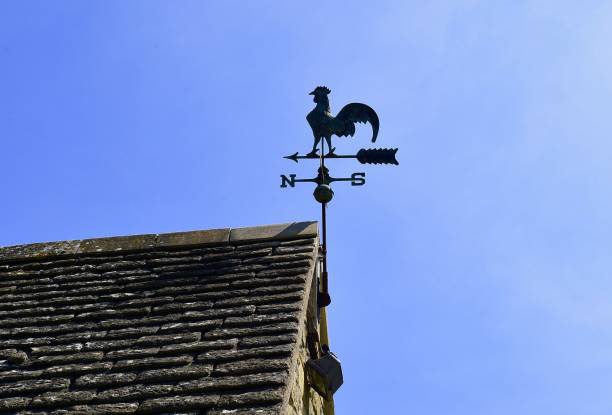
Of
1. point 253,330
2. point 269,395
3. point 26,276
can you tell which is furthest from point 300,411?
point 26,276

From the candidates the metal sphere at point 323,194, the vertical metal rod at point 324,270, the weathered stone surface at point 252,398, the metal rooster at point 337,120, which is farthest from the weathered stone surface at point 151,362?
the metal rooster at point 337,120

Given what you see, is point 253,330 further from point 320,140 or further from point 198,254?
point 320,140

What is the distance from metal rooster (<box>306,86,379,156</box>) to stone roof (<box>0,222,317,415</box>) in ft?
3.82

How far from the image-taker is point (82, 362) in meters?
4.19

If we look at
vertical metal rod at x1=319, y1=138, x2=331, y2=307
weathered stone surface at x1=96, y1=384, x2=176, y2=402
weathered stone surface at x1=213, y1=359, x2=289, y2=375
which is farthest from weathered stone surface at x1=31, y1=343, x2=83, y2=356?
vertical metal rod at x1=319, y1=138, x2=331, y2=307

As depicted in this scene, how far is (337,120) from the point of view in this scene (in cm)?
643

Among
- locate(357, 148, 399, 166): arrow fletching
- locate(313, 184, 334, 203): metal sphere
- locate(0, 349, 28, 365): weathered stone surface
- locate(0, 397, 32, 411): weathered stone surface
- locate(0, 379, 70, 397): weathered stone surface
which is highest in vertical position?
locate(357, 148, 399, 166): arrow fletching

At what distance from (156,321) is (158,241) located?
3.78 feet

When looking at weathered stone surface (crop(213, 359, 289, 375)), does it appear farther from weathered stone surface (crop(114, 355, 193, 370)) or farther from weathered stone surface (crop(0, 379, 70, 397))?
weathered stone surface (crop(0, 379, 70, 397))

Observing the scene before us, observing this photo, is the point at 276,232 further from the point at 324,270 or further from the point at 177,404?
the point at 177,404

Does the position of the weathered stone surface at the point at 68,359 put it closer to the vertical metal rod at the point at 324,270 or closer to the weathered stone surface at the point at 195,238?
the weathered stone surface at the point at 195,238

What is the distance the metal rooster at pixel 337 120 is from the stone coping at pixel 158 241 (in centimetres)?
110

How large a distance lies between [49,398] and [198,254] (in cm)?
169

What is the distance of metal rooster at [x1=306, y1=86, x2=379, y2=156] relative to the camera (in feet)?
21.1
